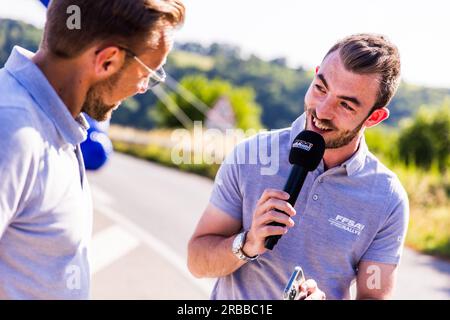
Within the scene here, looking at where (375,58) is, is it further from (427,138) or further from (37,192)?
(427,138)

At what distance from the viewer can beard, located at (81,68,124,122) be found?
172 centimetres

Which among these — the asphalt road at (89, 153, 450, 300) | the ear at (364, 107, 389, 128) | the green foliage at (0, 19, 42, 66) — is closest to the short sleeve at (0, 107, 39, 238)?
the ear at (364, 107, 389, 128)

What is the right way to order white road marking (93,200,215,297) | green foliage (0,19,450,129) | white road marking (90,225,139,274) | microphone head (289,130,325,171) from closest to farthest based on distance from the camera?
microphone head (289,130,325,171) → white road marking (93,200,215,297) → white road marking (90,225,139,274) → green foliage (0,19,450,129)

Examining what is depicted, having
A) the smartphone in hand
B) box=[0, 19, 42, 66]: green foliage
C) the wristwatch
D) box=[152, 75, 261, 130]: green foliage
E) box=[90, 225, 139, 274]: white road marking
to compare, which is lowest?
box=[152, 75, 261, 130]: green foliage

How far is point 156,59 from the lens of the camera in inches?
→ 70.4

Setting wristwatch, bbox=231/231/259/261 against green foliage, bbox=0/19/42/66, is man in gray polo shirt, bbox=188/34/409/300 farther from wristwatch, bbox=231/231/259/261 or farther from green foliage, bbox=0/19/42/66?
green foliage, bbox=0/19/42/66

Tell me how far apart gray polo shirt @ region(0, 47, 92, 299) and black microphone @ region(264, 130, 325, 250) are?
0.63 metres

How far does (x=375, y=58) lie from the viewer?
8.07ft

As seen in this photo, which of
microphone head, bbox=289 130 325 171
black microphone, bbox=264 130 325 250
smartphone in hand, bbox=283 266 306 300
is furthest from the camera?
microphone head, bbox=289 130 325 171

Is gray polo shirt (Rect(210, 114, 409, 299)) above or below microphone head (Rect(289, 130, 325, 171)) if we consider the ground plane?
below

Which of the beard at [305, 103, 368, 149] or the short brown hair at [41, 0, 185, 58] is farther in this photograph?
the beard at [305, 103, 368, 149]
